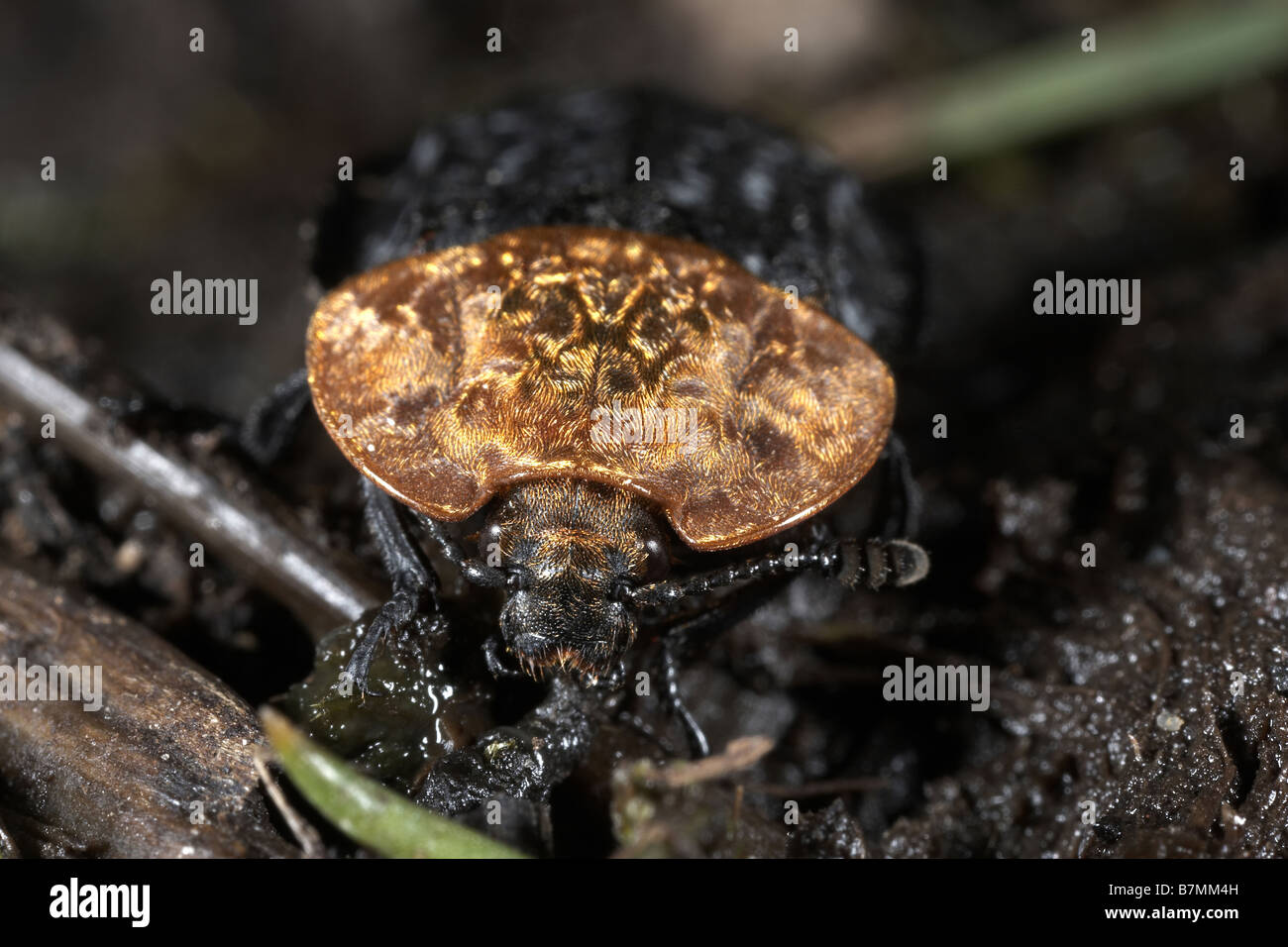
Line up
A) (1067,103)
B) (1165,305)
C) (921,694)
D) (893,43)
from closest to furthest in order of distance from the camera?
(921,694) < (1165,305) < (1067,103) < (893,43)

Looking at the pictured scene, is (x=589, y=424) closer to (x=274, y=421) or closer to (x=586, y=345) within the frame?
(x=586, y=345)

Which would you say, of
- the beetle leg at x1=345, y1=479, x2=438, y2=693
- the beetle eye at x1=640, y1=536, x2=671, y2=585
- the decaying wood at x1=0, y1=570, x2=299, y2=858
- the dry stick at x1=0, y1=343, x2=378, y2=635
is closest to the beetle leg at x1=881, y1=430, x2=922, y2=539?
the beetle eye at x1=640, y1=536, x2=671, y2=585

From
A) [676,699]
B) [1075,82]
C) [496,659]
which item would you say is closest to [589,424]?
[496,659]

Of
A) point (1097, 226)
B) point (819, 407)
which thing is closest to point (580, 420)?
point (819, 407)

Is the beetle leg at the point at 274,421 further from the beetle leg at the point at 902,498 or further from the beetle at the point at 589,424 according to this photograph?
the beetle leg at the point at 902,498

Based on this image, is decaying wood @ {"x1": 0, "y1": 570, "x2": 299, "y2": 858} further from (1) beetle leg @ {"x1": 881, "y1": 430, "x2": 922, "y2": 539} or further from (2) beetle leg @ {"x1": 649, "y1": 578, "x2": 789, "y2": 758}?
(1) beetle leg @ {"x1": 881, "y1": 430, "x2": 922, "y2": 539}

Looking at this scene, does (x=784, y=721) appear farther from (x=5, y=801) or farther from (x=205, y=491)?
(x=5, y=801)
